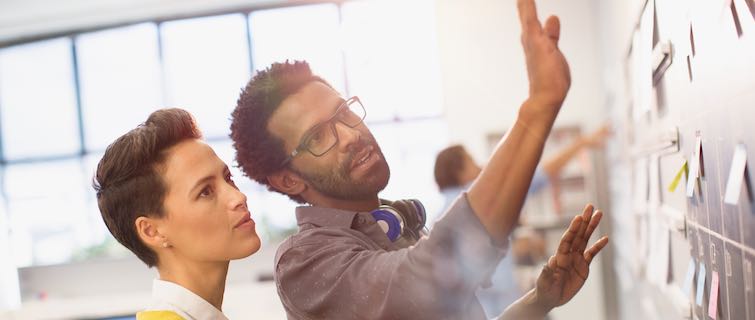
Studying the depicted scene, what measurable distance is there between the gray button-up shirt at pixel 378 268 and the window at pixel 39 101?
16.1ft

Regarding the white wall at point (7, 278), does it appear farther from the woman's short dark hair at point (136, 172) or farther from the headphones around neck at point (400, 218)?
the headphones around neck at point (400, 218)

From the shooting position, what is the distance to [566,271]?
1.05 meters

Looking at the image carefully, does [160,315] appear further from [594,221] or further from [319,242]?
[594,221]

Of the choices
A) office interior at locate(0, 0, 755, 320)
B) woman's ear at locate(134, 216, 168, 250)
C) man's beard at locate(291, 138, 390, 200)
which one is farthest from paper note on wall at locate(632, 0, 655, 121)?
office interior at locate(0, 0, 755, 320)

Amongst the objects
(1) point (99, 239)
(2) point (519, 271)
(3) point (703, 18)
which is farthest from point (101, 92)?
(3) point (703, 18)

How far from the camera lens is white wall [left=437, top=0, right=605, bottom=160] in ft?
15.3

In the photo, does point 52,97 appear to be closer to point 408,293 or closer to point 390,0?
point 390,0

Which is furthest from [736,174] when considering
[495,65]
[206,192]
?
[495,65]

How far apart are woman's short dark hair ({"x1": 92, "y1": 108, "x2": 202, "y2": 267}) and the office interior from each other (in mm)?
1953

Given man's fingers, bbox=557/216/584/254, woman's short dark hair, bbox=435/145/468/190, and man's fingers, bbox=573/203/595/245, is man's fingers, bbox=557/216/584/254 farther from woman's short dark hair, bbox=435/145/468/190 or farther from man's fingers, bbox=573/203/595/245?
woman's short dark hair, bbox=435/145/468/190

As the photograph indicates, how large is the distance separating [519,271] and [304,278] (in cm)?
330

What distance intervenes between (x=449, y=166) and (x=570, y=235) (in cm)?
200

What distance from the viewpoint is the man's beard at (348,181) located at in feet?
3.49

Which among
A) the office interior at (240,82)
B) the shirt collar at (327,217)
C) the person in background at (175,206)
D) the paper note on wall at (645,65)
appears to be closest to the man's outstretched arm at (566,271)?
the shirt collar at (327,217)
